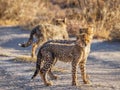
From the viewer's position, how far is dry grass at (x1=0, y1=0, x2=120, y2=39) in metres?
20.2

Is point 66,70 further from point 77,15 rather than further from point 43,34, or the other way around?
point 77,15

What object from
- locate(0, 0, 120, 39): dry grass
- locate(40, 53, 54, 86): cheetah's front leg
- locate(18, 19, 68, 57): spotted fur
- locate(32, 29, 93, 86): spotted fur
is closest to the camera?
locate(32, 29, 93, 86): spotted fur

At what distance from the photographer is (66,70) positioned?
1302 centimetres

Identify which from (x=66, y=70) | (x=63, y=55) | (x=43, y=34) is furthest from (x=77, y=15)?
(x=63, y=55)

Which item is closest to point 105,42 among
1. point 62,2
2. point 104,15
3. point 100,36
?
point 100,36

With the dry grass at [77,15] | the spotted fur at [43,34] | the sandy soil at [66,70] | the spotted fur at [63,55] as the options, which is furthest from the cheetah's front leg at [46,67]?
the dry grass at [77,15]

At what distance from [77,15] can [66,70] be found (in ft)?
32.2

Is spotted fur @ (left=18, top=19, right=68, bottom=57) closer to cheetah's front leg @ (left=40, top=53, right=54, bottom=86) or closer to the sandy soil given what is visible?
the sandy soil

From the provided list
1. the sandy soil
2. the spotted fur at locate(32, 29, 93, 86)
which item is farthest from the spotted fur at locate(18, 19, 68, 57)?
the spotted fur at locate(32, 29, 93, 86)

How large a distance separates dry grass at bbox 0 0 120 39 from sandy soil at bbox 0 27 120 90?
5.15 feet

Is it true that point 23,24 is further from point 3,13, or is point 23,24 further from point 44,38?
point 44,38

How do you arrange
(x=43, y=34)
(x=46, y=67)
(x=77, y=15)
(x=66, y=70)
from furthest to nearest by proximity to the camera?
(x=77, y=15) → (x=43, y=34) → (x=66, y=70) → (x=46, y=67)

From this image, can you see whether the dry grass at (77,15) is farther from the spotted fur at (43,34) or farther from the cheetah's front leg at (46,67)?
the cheetah's front leg at (46,67)

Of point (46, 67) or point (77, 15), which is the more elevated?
point (46, 67)
